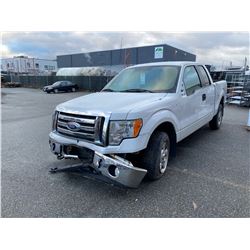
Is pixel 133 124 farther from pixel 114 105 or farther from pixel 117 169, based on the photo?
pixel 117 169

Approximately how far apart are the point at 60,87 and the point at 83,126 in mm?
24575

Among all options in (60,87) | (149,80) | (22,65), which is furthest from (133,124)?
(22,65)

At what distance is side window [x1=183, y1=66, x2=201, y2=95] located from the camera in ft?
13.4

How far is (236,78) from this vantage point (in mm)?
15672

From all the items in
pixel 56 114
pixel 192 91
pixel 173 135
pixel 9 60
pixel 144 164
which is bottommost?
pixel 144 164

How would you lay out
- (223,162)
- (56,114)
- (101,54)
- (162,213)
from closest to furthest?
(162,213) < (56,114) < (223,162) < (101,54)

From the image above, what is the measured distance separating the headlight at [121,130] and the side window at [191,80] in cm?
173

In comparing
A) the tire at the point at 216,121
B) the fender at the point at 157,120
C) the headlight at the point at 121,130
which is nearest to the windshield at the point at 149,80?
the fender at the point at 157,120

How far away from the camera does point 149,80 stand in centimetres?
402

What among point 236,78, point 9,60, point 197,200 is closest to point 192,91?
point 197,200

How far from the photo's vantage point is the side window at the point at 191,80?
4076 millimetres

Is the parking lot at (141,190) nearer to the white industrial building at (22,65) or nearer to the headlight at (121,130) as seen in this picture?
the headlight at (121,130)

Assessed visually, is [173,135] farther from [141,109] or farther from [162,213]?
[162,213]

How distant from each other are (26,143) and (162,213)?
13.4 feet
